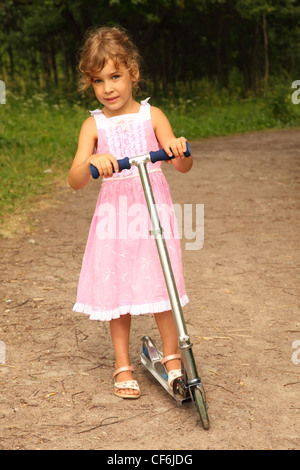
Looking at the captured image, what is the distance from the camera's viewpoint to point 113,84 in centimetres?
274

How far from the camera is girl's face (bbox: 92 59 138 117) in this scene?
2.72 metres

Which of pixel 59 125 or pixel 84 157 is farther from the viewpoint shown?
pixel 59 125

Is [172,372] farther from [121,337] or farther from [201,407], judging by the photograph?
[201,407]

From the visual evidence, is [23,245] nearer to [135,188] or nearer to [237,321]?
[237,321]

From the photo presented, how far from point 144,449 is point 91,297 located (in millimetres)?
808

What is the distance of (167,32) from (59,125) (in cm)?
1876

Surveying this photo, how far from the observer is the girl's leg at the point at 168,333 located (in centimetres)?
296

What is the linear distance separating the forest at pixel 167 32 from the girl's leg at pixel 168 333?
41.9 feet

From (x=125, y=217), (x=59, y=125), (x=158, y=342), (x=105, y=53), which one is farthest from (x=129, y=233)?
(x=59, y=125)

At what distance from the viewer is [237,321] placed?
3785mm

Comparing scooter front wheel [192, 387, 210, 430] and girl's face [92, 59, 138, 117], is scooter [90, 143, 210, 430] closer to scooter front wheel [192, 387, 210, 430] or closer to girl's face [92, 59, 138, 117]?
scooter front wheel [192, 387, 210, 430]

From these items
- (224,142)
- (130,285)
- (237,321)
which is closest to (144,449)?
(130,285)

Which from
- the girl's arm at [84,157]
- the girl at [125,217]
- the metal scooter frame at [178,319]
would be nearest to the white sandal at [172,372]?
the girl at [125,217]

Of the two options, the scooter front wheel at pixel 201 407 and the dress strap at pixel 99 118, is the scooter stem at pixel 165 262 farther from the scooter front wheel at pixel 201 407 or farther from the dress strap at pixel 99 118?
the dress strap at pixel 99 118
